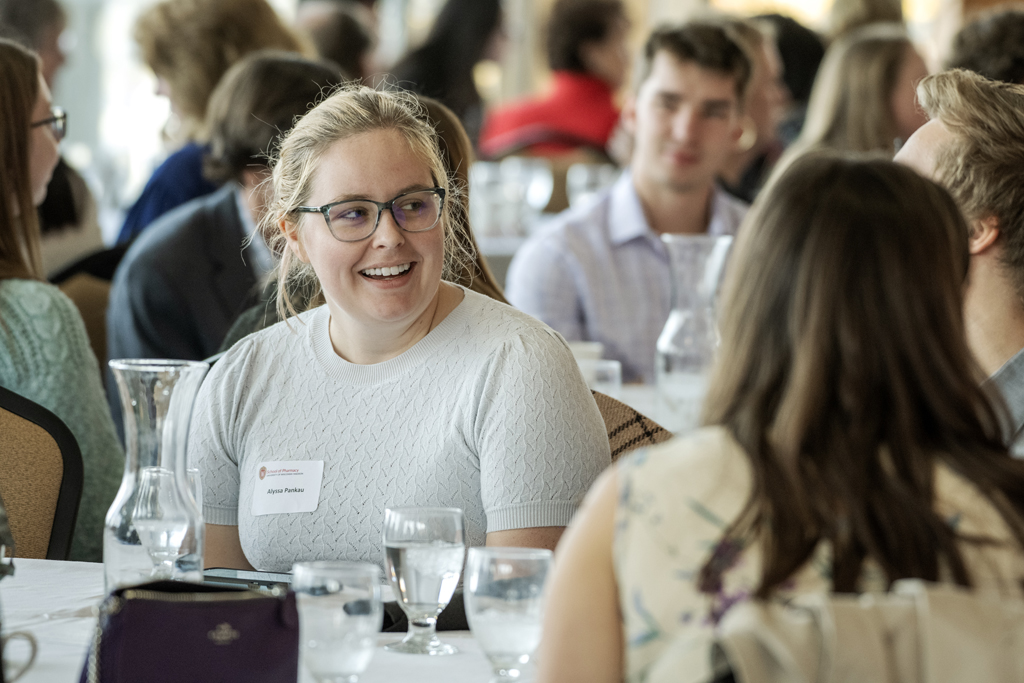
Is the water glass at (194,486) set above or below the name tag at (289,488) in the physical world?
above

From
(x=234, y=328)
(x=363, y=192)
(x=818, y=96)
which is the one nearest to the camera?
(x=363, y=192)

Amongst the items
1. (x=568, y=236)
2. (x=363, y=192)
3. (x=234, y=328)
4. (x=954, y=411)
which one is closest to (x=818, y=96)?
(x=568, y=236)

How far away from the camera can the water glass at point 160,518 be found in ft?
4.39

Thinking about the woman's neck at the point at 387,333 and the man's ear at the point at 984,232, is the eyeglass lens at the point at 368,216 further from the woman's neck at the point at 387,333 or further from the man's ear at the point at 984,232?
the man's ear at the point at 984,232

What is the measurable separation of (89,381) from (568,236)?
172cm

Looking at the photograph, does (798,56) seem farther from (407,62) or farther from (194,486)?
(194,486)

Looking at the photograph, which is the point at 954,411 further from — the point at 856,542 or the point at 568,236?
the point at 568,236

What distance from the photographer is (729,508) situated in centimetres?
96

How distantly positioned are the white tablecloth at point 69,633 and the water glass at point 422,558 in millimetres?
40

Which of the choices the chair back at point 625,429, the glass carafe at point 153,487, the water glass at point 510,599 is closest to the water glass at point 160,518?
the glass carafe at point 153,487

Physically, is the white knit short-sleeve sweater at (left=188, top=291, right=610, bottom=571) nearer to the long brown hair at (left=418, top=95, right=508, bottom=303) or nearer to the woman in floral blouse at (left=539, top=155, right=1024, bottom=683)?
the long brown hair at (left=418, top=95, right=508, bottom=303)

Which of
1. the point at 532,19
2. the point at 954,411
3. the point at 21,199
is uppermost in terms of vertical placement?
the point at 532,19

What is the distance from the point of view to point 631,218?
11.8 ft

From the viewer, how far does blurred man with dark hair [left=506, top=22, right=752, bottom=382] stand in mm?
3510
